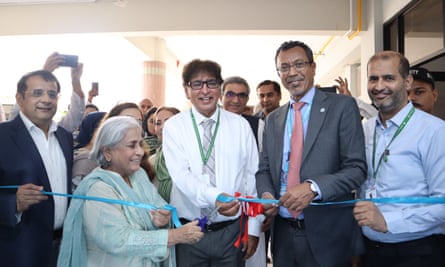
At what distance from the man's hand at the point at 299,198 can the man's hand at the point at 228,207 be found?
1.02 feet

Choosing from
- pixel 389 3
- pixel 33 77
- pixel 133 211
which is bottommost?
pixel 133 211

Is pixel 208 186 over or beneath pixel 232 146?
beneath

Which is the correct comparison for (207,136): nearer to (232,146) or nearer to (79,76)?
(232,146)

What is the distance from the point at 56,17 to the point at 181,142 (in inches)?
223

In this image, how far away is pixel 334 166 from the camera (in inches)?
78.2

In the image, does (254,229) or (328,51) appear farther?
(328,51)

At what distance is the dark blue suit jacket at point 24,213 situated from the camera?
2.10m

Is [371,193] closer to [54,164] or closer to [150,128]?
[54,164]

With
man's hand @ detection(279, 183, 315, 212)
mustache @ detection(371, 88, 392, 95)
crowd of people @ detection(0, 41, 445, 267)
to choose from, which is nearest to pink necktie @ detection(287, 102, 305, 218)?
crowd of people @ detection(0, 41, 445, 267)

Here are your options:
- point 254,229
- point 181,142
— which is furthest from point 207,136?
point 254,229

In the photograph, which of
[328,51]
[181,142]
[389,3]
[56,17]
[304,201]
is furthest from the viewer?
[328,51]

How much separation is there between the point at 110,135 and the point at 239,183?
31.2 inches

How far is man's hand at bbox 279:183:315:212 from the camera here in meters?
1.82

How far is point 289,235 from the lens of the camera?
2066 mm
